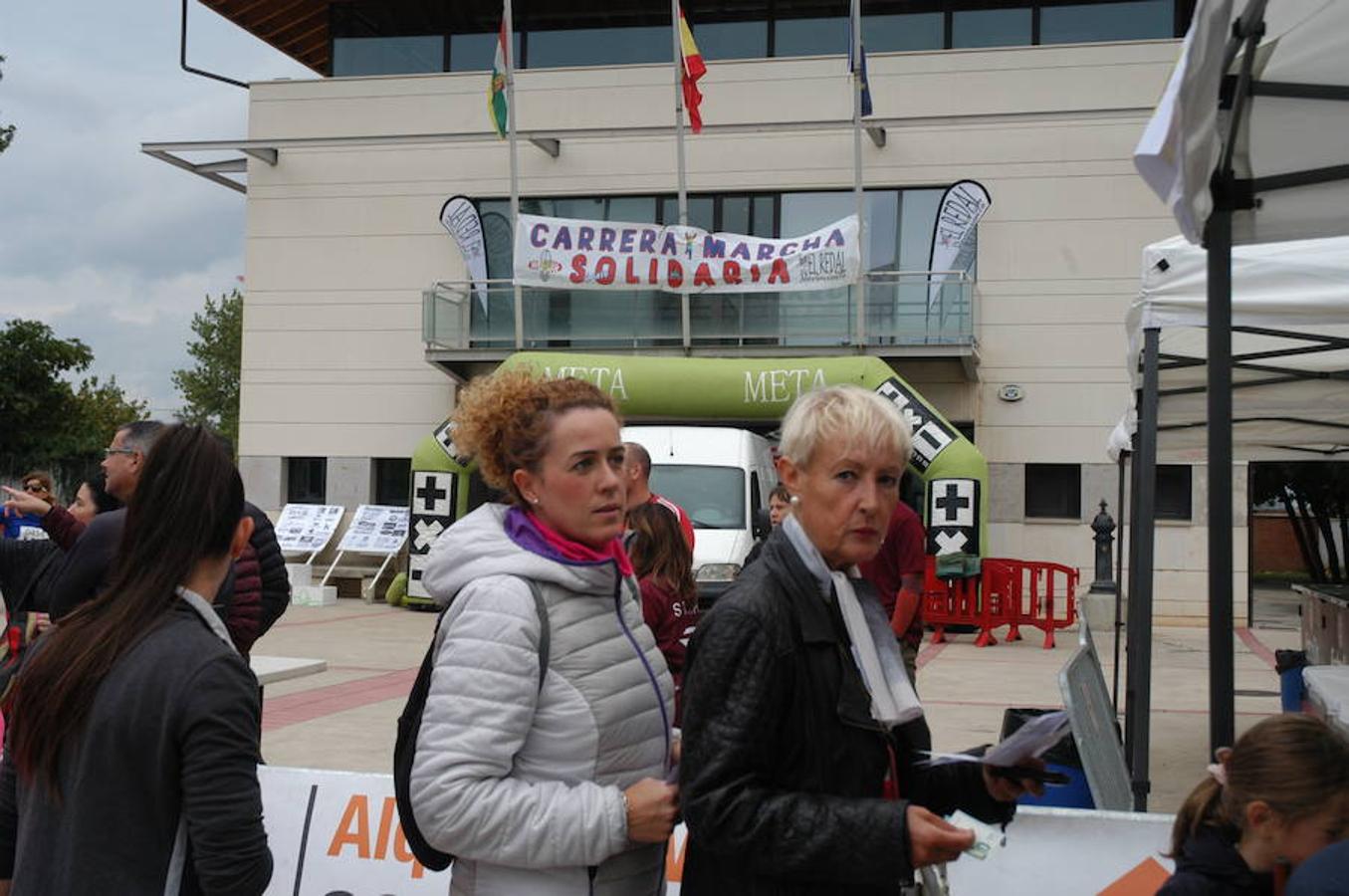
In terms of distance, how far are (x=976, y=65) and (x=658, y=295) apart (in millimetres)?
6284

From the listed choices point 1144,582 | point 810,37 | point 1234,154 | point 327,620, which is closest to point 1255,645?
point 810,37

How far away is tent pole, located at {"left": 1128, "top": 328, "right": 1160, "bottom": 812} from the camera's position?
18.3 feet

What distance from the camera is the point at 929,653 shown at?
15.6 m

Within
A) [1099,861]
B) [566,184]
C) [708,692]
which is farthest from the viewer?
[566,184]

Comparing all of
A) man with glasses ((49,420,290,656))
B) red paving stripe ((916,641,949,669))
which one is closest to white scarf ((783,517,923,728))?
man with glasses ((49,420,290,656))

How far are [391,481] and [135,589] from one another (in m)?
21.5

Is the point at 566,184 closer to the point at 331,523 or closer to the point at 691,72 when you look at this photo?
the point at 691,72

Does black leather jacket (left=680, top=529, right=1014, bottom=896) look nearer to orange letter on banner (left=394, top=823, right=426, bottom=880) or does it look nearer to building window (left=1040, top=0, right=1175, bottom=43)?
orange letter on banner (left=394, top=823, right=426, bottom=880)

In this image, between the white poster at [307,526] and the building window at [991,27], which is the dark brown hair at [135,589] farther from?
the building window at [991,27]

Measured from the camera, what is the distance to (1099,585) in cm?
1881

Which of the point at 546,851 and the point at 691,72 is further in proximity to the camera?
the point at 691,72

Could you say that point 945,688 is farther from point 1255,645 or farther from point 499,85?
point 499,85

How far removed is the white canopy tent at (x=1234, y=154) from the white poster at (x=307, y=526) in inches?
798

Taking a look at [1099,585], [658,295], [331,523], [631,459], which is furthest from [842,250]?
[631,459]
